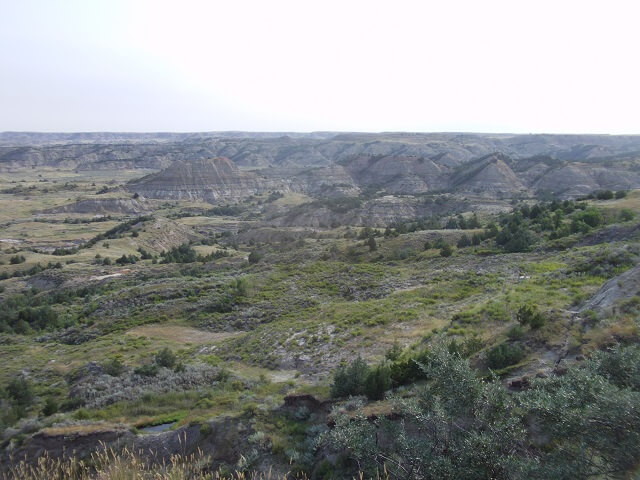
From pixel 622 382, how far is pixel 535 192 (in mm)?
102014

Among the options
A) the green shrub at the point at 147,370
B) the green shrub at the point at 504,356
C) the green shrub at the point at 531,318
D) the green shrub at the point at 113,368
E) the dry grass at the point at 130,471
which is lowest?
the green shrub at the point at 113,368

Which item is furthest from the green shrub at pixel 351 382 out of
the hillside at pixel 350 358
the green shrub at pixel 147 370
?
the green shrub at pixel 147 370

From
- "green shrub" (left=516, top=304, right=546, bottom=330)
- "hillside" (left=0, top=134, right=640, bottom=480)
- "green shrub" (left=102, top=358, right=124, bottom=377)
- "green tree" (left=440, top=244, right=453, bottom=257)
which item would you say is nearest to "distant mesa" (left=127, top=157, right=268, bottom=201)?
"hillside" (left=0, top=134, right=640, bottom=480)

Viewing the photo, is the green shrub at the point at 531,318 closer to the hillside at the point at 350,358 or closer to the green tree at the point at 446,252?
the hillside at the point at 350,358

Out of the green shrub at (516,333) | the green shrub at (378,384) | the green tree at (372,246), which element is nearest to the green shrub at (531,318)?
the green shrub at (516,333)

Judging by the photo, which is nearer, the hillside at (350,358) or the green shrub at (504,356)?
the hillside at (350,358)

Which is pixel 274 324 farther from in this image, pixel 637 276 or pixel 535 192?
pixel 535 192

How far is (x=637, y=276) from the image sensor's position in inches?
420

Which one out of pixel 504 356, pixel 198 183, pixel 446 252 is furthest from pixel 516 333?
pixel 198 183

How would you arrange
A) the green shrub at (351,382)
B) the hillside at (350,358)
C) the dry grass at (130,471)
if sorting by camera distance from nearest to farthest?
1. the hillside at (350,358)
2. the dry grass at (130,471)
3. the green shrub at (351,382)

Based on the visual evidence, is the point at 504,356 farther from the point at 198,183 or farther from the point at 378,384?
the point at 198,183

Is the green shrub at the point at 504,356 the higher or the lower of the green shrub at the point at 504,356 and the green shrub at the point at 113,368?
the higher

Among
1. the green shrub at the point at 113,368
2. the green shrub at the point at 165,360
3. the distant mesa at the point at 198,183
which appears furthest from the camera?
the distant mesa at the point at 198,183

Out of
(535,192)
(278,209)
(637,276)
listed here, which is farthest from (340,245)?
(535,192)
